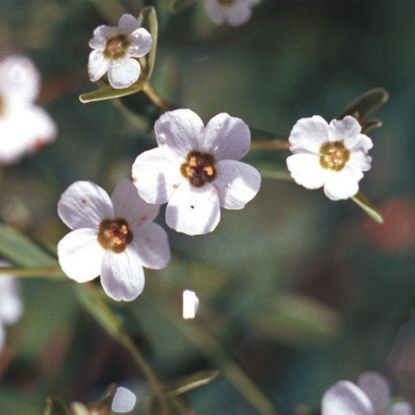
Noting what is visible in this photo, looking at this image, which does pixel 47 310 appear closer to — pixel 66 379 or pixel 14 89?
pixel 66 379

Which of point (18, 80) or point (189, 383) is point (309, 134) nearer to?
point (189, 383)

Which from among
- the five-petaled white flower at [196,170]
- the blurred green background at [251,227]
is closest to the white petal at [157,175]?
the five-petaled white flower at [196,170]

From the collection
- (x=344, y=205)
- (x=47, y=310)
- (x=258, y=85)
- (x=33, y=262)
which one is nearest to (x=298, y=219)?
(x=344, y=205)

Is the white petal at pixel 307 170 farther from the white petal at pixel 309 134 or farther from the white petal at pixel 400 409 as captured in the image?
the white petal at pixel 400 409

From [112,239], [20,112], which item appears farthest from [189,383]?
[20,112]

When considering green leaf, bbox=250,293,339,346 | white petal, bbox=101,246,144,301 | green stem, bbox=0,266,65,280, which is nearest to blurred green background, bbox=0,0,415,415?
green leaf, bbox=250,293,339,346

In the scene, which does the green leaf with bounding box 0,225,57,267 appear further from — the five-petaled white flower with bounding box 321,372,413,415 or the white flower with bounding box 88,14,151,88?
the five-petaled white flower with bounding box 321,372,413,415
